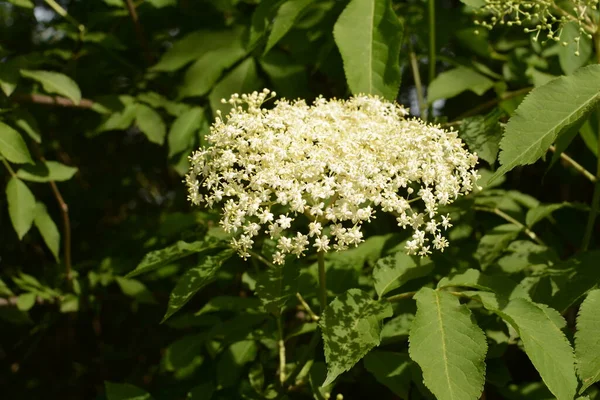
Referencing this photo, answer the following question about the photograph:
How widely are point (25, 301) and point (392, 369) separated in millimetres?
1912

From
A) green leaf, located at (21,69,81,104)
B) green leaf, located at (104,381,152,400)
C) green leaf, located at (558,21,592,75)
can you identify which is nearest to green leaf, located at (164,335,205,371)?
green leaf, located at (104,381,152,400)

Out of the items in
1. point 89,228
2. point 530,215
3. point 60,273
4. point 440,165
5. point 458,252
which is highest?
point 440,165

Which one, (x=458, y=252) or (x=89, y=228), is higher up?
(x=458, y=252)

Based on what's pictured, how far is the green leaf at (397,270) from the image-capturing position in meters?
2.11

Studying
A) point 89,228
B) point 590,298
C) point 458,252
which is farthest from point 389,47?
point 89,228

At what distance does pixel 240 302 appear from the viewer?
2457 mm

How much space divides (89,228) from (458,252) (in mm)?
2716

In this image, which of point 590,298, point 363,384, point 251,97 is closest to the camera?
point 590,298

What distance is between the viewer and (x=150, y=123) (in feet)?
10.3

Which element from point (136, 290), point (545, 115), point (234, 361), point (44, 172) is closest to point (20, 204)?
point (44, 172)

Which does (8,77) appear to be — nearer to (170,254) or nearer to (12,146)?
(12,146)

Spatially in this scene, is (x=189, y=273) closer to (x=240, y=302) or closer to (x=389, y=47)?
(x=240, y=302)

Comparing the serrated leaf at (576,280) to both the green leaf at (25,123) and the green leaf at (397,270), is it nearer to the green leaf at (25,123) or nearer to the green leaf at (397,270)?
the green leaf at (397,270)

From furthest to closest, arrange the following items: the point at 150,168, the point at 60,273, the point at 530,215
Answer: the point at 150,168 → the point at 60,273 → the point at 530,215
